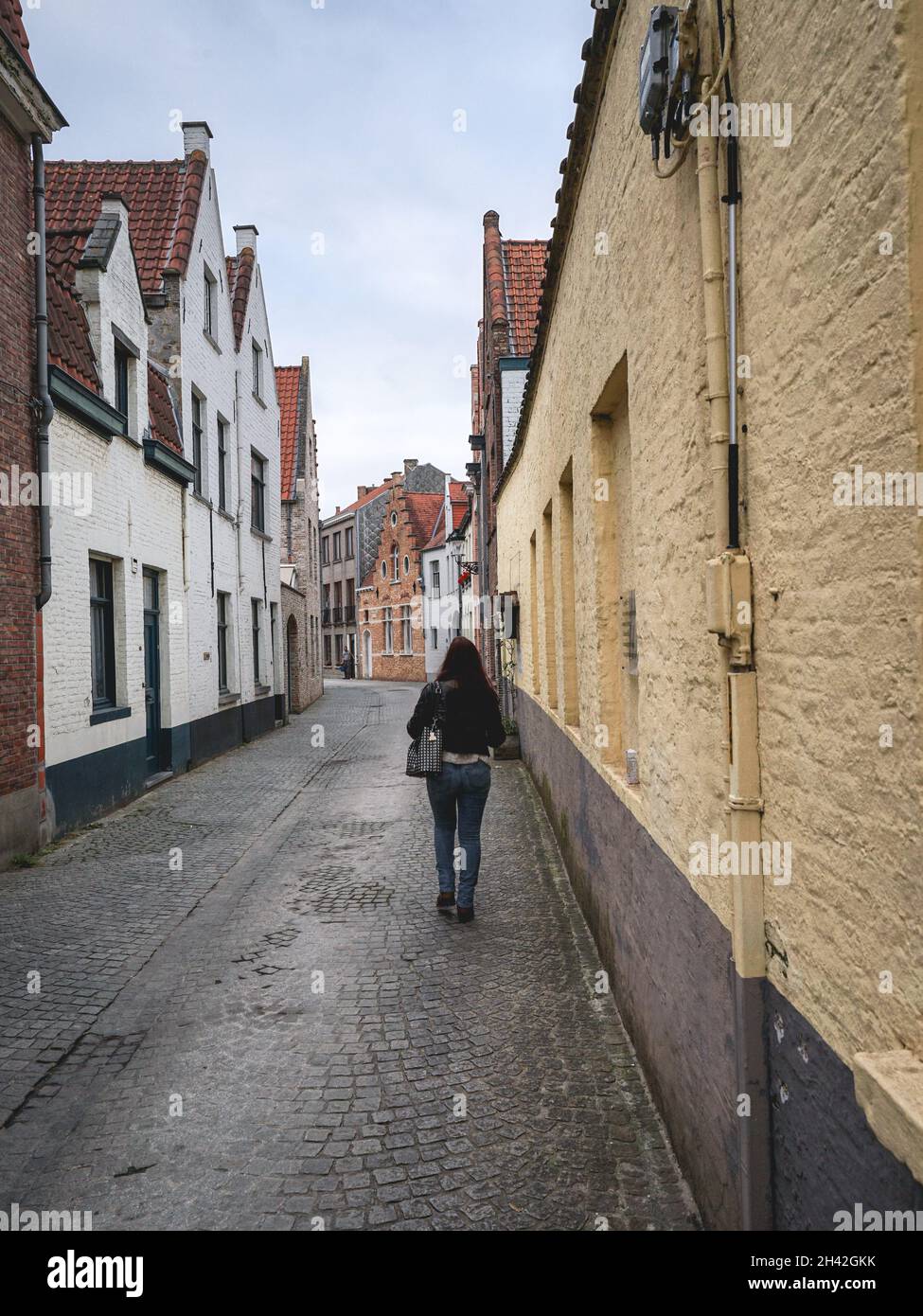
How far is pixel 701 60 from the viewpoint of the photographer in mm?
2549

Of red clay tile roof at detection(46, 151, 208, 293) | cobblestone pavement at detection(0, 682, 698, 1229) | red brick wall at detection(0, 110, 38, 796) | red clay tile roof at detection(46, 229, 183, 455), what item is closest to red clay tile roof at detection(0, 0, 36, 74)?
red brick wall at detection(0, 110, 38, 796)

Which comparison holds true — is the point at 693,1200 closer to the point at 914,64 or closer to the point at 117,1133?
the point at 117,1133

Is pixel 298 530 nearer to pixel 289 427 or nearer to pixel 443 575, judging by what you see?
pixel 289 427

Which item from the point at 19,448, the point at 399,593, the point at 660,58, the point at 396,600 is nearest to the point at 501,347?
the point at 19,448

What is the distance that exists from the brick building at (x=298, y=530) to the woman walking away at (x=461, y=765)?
17.5m

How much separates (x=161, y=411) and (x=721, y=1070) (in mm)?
12762

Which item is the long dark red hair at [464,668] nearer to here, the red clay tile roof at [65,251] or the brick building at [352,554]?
the red clay tile roof at [65,251]

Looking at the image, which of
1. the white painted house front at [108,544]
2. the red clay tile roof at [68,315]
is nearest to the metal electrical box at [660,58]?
the white painted house front at [108,544]

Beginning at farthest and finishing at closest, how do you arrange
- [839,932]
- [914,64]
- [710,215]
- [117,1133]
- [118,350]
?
1. [118,350]
2. [117,1133]
3. [710,215]
4. [839,932]
5. [914,64]

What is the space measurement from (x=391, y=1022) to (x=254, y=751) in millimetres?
12033

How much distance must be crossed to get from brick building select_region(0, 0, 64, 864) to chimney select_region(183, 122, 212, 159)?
29.7ft

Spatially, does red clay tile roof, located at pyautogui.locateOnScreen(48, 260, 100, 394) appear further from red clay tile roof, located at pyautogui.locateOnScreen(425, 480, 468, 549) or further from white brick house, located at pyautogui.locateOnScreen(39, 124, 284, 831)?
red clay tile roof, located at pyautogui.locateOnScreen(425, 480, 468, 549)

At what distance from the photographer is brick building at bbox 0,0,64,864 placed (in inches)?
295
